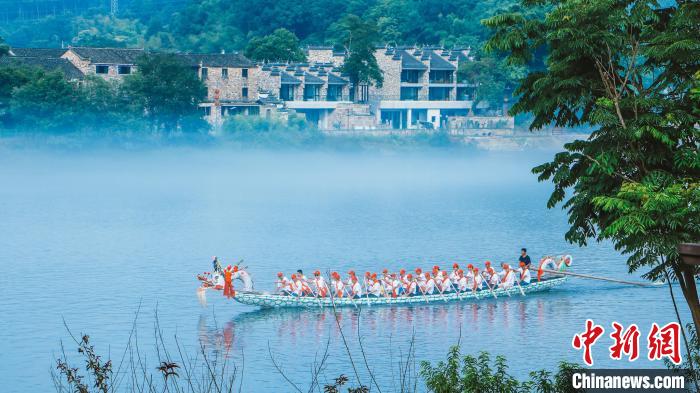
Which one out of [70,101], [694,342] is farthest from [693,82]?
[70,101]

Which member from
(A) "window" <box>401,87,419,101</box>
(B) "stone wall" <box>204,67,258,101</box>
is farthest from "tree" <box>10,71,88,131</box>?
(A) "window" <box>401,87,419,101</box>

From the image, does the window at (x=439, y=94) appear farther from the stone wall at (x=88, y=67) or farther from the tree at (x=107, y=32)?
the tree at (x=107, y=32)

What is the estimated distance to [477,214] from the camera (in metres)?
73.1

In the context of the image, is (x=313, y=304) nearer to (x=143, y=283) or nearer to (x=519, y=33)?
(x=143, y=283)

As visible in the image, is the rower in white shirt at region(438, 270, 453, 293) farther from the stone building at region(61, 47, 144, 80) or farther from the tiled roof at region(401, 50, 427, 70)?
the tiled roof at region(401, 50, 427, 70)

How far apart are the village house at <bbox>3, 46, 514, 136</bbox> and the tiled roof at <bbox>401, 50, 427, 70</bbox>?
0.08 m

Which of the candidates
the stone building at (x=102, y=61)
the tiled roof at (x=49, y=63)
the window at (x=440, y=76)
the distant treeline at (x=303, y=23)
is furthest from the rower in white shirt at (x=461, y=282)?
the distant treeline at (x=303, y=23)

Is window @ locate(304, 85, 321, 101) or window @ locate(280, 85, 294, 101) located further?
window @ locate(304, 85, 321, 101)

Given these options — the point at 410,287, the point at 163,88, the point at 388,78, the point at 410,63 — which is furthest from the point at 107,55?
the point at 410,287

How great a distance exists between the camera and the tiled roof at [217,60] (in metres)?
93.1

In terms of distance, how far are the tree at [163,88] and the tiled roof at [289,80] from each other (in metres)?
11.6

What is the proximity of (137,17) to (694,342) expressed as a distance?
14194cm

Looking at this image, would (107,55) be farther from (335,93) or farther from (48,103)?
(335,93)

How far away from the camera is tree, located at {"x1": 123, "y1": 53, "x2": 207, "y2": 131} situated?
3391 inches
